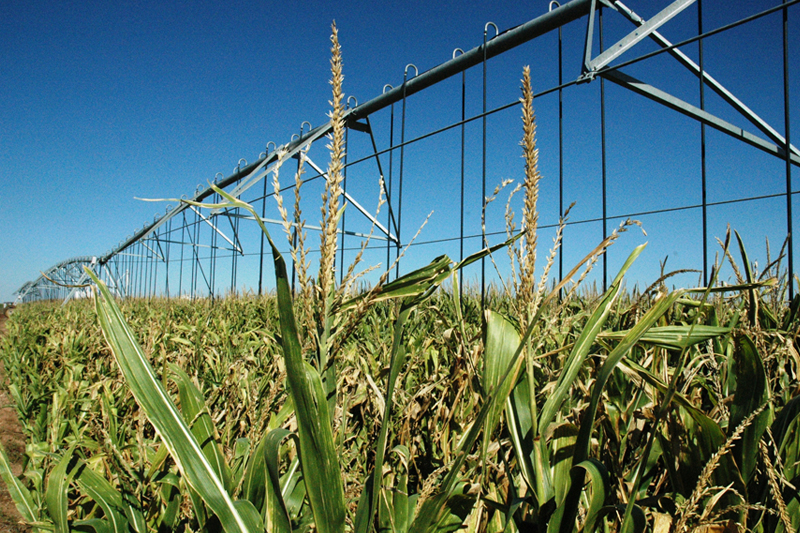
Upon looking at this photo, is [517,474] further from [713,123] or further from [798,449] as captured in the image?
[713,123]

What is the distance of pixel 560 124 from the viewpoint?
9.98 ft

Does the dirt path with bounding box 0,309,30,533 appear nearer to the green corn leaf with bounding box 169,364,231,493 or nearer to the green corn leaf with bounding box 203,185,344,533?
the green corn leaf with bounding box 169,364,231,493

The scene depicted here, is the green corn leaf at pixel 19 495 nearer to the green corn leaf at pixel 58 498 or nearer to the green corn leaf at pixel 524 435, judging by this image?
the green corn leaf at pixel 58 498

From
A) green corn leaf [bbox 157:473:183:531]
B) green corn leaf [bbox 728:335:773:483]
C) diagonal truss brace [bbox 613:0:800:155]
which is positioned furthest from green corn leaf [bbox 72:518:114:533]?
diagonal truss brace [bbox 613:0:800:155]

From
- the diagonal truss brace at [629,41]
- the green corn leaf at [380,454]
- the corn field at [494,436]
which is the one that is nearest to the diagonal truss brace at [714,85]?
the diagonal truss brace at [629,41]

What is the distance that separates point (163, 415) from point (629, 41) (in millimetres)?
3246

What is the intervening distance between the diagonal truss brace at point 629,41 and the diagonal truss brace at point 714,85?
313 millimetres

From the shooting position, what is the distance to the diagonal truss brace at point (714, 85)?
319 centimetres

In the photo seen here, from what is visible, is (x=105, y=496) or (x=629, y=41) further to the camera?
(x=629, y=41)

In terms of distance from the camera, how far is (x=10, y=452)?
227 centimetres

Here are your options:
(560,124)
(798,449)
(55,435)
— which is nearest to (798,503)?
(798,449)

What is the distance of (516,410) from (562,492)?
0.58ft

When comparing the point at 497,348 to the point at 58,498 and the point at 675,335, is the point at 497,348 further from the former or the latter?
the point at 58,498

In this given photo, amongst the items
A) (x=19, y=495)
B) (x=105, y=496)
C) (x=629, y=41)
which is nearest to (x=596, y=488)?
(x=105, y=496)
